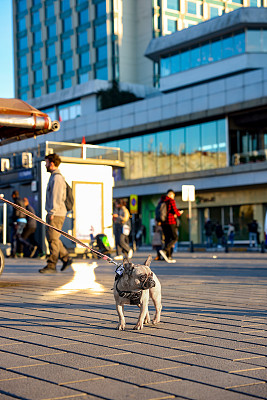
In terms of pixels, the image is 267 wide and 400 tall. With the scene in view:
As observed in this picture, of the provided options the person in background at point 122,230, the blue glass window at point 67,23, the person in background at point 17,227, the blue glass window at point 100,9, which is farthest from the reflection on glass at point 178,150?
the blue glass window at point 67,23

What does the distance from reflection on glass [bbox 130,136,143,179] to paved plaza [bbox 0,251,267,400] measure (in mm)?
43018

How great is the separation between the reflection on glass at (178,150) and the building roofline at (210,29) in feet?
34.0

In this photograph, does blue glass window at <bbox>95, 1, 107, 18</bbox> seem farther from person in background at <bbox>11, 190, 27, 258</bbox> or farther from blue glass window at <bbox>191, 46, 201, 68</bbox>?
person in background at <bbox>11, 190, 27, 258</bbox>

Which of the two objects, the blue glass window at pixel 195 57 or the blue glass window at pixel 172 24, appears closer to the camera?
the blue glass window at pixel 195 57

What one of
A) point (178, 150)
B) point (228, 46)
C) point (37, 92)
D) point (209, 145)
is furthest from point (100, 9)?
point (209, 145)

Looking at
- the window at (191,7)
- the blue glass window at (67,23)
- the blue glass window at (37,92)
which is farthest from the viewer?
the blue glass window at (37,92)

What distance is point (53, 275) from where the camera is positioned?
11906mm

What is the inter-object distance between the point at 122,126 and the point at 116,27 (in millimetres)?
27725

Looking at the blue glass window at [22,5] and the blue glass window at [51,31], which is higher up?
the blue glass window at [22,5]

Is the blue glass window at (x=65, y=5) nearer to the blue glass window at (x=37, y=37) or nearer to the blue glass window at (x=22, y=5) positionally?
the blue glass window at (x=37, y=37)

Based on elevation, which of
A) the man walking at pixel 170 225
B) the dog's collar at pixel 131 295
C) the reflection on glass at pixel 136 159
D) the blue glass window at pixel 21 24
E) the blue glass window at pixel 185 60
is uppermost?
the blue glass window at pixel 21 24

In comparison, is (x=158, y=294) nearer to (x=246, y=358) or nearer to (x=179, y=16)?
(x=246, y=358)

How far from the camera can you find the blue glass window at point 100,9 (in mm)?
77312

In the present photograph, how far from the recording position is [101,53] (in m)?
A: 78.6
